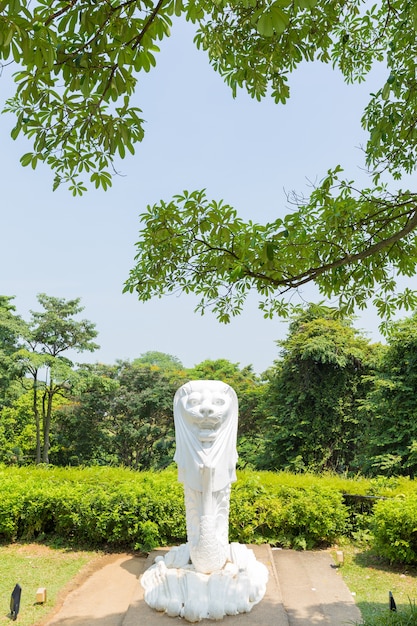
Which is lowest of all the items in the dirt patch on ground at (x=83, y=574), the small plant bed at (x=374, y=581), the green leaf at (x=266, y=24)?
the small plant bed at (x=374, y=581)

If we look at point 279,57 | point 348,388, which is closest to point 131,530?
point 279,57

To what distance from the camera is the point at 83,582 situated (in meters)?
5.67

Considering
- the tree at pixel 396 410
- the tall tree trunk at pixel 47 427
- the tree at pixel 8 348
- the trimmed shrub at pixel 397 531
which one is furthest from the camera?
the tall tree trunk at pixel 47 427

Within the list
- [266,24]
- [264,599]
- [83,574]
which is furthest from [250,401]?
[266,24]

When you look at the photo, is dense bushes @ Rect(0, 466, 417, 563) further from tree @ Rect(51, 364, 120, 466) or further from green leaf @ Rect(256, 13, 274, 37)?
tree @ Rect(51, 364, 120, 466)

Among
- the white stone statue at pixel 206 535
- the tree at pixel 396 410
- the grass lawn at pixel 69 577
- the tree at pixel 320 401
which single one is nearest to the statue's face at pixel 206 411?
the white stone statue at pixel 206 535

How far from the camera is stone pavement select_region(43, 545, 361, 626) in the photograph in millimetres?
4320

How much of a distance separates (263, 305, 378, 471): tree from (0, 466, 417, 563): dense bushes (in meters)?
6.48

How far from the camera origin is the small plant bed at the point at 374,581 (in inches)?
197

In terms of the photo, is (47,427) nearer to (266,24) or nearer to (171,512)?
(171,512)

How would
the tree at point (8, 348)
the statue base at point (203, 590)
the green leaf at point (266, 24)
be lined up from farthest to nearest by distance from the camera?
the tree at point (8, 348) → the statue base at point (203, 590) → the green leaf at point (266, 24)

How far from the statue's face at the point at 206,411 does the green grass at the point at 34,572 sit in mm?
2330

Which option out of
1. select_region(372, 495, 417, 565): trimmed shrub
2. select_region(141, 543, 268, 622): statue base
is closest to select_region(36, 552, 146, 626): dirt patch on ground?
select_region(141, 543, 268, 622): statue base

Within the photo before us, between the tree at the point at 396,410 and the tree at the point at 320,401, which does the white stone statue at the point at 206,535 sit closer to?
the tree at the point at 396,410
